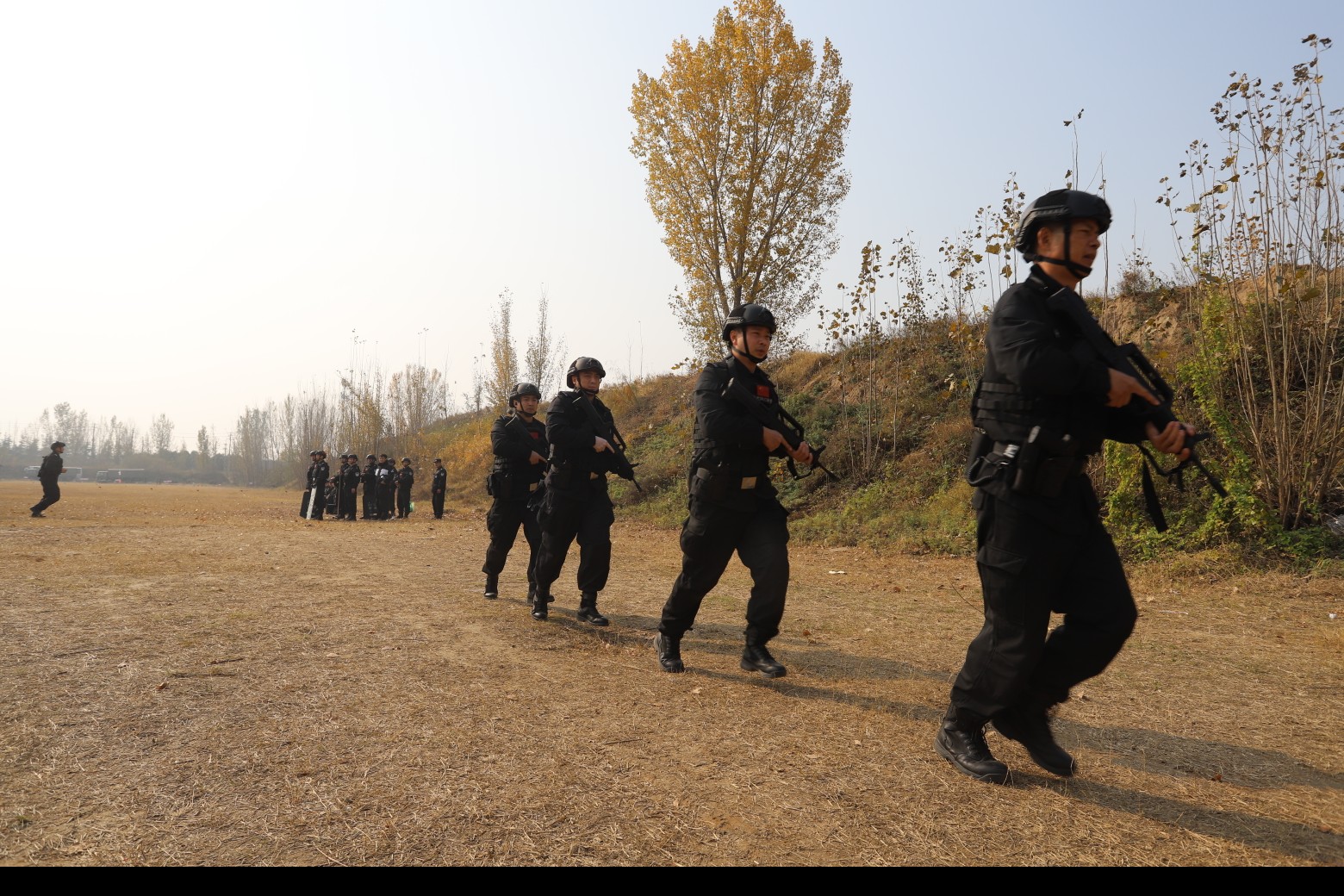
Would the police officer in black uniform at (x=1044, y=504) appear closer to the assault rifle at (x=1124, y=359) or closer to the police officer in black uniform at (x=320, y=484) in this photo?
the assault rifle at (x=1124, y=359)

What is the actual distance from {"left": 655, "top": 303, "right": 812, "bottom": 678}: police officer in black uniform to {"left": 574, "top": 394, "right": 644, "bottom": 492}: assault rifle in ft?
5.87

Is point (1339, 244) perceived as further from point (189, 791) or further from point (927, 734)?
point (189, 791)

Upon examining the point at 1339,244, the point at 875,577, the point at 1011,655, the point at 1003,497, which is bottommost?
the point at 875,577

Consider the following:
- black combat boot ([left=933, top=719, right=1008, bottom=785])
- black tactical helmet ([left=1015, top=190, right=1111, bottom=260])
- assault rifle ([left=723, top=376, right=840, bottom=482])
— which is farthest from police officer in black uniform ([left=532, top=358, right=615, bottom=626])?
black tactical helmet ([left=1015, top=190, right=1111, bottom=260])

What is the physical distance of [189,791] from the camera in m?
2.90

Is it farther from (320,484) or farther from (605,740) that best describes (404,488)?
(605,740)

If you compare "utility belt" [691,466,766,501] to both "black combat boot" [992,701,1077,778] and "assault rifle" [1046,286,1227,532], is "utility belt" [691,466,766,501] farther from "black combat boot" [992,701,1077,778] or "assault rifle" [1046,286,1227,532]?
"assault rifle" [1046,286,1227,532]

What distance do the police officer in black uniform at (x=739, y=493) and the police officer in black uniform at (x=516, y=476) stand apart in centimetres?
287

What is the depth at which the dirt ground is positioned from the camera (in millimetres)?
2582

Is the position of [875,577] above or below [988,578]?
below

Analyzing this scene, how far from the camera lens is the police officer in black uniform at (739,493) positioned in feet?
15.3

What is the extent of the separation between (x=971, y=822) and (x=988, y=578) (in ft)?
2.94

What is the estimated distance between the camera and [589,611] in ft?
22.1

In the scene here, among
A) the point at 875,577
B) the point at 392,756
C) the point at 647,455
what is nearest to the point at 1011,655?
the point at 392,756
